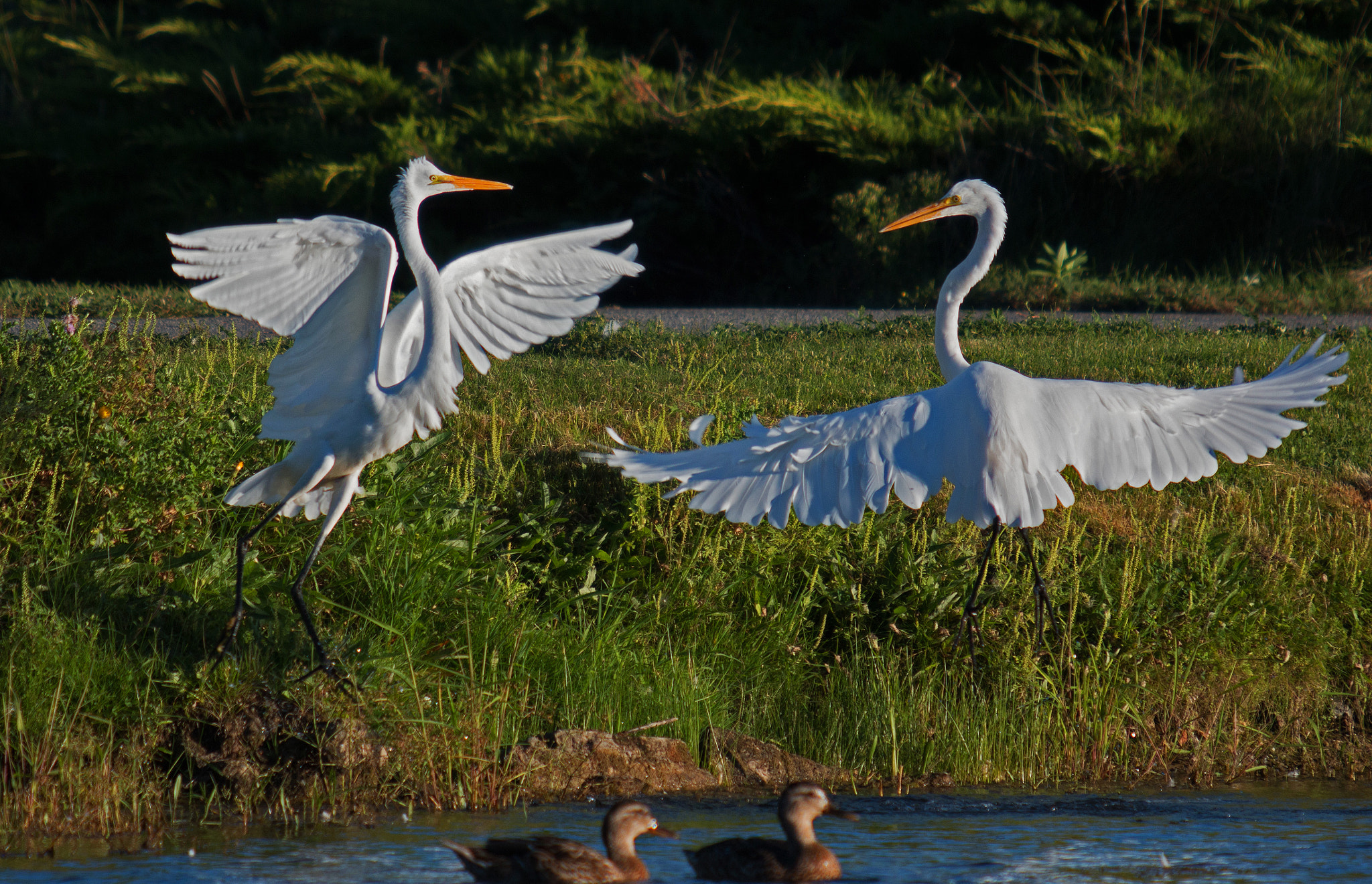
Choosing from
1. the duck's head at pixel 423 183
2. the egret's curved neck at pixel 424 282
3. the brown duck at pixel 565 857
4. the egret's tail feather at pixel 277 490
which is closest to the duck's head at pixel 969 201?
the duck's head at pixel 423 183

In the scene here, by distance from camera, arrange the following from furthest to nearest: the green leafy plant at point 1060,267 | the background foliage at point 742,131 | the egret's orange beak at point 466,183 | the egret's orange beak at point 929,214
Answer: the background foliage at point 742,131 < the green leafy plant at point 1060,267 < the egret's orange beak at point 929,214 < the egret's orange beak at point 466,183

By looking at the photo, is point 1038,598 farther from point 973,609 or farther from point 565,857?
point 565,857

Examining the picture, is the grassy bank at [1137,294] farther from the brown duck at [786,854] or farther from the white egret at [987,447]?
the brown duck at [786,854]

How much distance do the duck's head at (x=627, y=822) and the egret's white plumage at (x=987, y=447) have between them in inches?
43.9

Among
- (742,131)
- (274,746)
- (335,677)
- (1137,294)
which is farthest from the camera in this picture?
(742,131)

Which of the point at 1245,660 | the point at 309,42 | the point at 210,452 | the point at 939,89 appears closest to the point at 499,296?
the point at 210,452

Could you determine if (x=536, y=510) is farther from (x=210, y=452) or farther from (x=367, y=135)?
(x=367, y=135)

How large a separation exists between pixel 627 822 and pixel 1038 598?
7.04 feet

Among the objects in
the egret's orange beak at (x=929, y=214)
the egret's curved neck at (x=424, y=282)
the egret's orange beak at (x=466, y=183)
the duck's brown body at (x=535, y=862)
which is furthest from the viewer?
the egret's orange beak at (x=929, y=214)

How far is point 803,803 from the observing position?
162 inches

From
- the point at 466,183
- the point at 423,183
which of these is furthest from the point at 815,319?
the point at 423,183

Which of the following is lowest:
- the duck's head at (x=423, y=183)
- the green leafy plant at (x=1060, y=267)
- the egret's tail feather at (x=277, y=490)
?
the egret's tail feather at (x=277, y=490)

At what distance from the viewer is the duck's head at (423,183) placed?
5383 millimetres

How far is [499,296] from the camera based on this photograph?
5.61m
